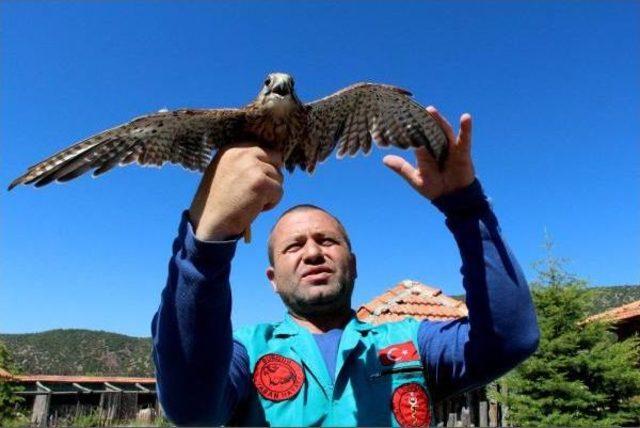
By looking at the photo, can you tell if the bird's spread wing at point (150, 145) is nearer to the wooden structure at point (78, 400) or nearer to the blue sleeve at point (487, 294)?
the blue sleeve at point (487, 294)

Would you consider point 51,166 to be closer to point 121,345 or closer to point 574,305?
point 574,305

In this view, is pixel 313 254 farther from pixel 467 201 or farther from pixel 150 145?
pixel 150 145

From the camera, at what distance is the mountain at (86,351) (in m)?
60.2

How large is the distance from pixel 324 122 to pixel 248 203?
2.29m

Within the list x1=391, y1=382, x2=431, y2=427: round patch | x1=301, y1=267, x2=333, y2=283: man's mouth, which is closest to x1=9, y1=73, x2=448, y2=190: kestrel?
x1=301, y1=267, x2=333, y2=283: man's mouth

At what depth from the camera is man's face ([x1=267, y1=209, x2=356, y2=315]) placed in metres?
3.35

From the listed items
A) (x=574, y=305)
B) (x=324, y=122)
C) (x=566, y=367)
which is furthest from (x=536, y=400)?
(x=324, y=122)

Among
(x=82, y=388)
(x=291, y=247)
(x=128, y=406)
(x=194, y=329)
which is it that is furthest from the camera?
(x=128, y=406)

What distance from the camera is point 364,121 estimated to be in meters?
4.55

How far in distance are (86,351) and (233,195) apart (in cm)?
7426

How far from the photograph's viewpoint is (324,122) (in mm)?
4453

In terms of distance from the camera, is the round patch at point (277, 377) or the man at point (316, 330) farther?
the round patch at point (277, 377)

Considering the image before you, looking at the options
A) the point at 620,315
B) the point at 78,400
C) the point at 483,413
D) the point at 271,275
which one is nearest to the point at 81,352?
the point at 78,400

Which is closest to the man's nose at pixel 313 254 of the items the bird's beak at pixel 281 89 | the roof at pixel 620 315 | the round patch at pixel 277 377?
the round patch at pixel 277 377
